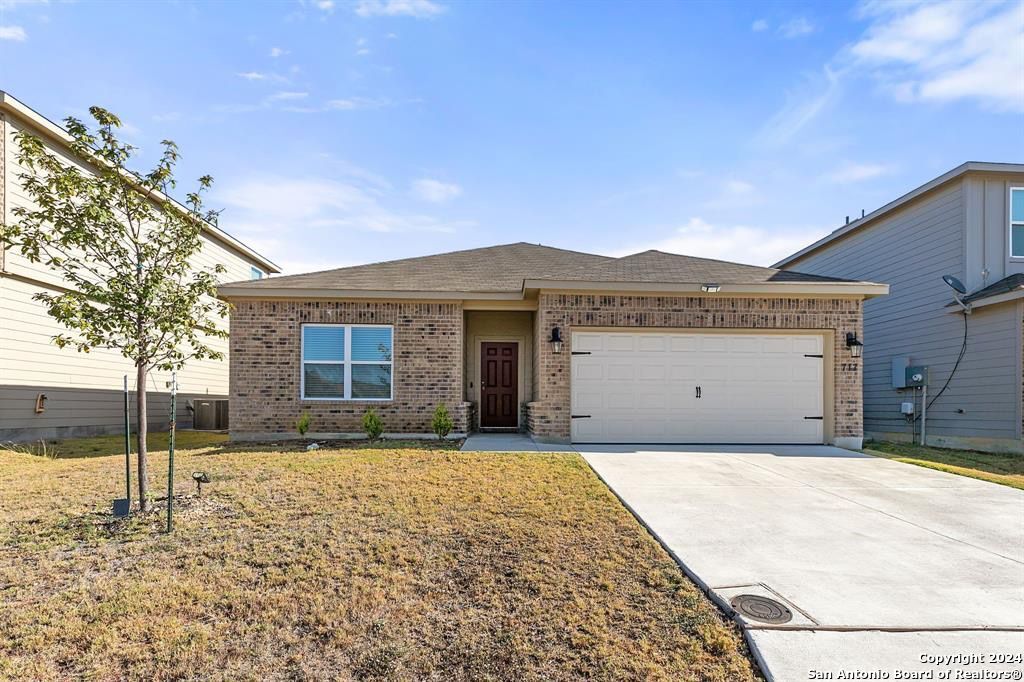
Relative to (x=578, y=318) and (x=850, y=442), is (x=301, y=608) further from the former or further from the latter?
(x=850, y=442)

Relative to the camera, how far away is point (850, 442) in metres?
9.42

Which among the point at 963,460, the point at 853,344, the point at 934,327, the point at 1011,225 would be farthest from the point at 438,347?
the point at 1011,225

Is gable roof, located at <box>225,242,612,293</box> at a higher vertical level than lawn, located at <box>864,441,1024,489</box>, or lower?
higher

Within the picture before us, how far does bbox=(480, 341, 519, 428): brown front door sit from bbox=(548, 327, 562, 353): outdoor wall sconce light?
7.93ft

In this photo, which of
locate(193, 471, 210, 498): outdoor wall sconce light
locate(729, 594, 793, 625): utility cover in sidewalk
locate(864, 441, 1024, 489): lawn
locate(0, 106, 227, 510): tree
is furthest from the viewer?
locate(864, 441, 1024, 489): lawn

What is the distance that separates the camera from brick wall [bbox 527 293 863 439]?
9297mm

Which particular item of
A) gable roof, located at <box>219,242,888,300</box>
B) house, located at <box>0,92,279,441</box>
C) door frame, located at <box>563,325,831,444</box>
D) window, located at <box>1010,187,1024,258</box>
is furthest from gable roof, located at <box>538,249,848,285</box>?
house, located at <box>0,92,279,441</box>

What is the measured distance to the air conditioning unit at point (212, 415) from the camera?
512 inches

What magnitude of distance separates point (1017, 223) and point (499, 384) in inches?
467

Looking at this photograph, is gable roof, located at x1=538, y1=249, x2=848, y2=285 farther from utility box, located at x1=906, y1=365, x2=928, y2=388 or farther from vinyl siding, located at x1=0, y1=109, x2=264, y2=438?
vinyl siding, located at x1=0, y1=109, x2=264, y2=438

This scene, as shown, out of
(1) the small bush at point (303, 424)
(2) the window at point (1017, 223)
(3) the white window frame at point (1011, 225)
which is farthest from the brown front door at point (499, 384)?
(2) the window at point (1017, 223)

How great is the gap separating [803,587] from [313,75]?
33.3 ft

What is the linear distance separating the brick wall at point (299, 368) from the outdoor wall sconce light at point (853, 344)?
24.8 ft

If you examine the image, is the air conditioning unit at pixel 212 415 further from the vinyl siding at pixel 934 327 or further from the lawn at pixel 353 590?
the vinyl siding at pixel 934 327
